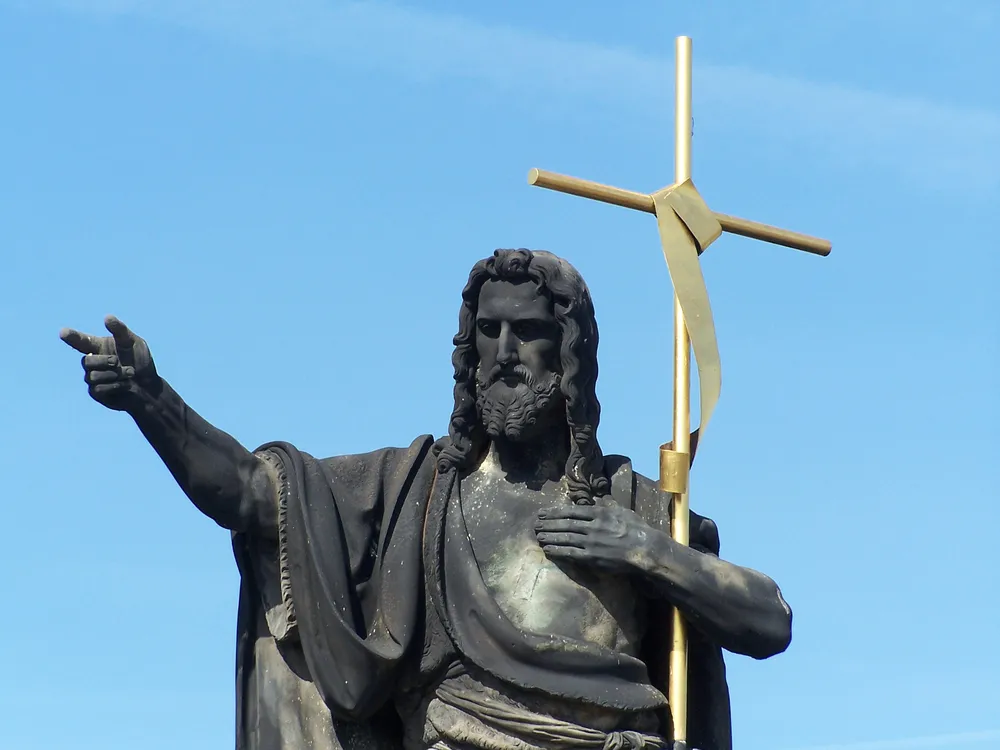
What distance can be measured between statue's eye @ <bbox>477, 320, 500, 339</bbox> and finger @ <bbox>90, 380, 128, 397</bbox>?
72.8 inches

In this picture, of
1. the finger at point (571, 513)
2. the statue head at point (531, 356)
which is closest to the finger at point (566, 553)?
the finger at point (571, 513)

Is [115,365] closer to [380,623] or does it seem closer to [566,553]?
[380,623]

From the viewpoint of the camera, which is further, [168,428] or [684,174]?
[684,174]

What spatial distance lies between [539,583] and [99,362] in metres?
2.38

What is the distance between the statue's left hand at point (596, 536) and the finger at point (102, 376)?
2190 millimetres

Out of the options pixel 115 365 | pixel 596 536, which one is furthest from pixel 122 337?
pixel 596 536

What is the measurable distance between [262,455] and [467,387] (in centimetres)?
108

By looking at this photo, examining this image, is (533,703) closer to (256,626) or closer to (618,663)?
(618,663)

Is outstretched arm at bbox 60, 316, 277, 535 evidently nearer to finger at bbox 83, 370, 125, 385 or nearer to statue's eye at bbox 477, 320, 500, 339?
finger at bbox 83, 370, 125, 385

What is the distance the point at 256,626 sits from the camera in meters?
15.1

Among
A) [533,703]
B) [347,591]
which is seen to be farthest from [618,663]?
[347,591]

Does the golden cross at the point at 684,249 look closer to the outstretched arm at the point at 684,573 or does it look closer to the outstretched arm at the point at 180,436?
the outstretched arm at the point at 684,573

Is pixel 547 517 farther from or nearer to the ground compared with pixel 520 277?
nearer to the ground

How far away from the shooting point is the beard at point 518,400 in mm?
14773
